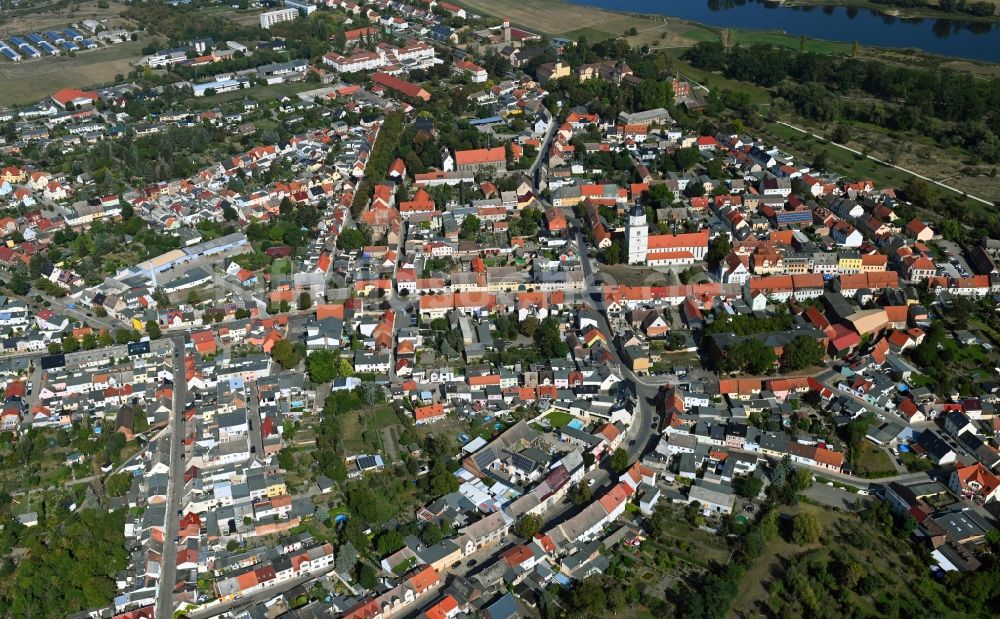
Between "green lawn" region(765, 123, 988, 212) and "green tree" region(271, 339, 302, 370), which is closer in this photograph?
"green tree" region(271, 339, 302, 370)

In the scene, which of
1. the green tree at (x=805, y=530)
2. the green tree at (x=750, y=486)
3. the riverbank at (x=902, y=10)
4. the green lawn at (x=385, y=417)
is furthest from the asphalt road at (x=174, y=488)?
the riverbank at (x=902, y=10)

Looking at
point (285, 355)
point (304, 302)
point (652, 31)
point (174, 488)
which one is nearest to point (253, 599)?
point (174, 488)

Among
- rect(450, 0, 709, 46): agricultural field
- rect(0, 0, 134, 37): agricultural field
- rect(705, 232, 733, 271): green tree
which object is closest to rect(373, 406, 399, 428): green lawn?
rect(705, 232, 733, 271): green tree

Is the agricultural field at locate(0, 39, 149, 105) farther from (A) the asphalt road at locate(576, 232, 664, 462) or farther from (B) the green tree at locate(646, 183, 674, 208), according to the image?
(A) the asphalt road at locate(576, 232, 664, 462)

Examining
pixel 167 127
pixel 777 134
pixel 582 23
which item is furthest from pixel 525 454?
pixel 582 23

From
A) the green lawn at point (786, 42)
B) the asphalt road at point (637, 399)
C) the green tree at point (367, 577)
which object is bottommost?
the asphalt road at point (637, 399)

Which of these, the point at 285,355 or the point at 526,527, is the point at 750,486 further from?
the point at 285,355

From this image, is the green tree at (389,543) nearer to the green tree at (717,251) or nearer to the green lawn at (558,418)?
the green lawn at (558,418)
